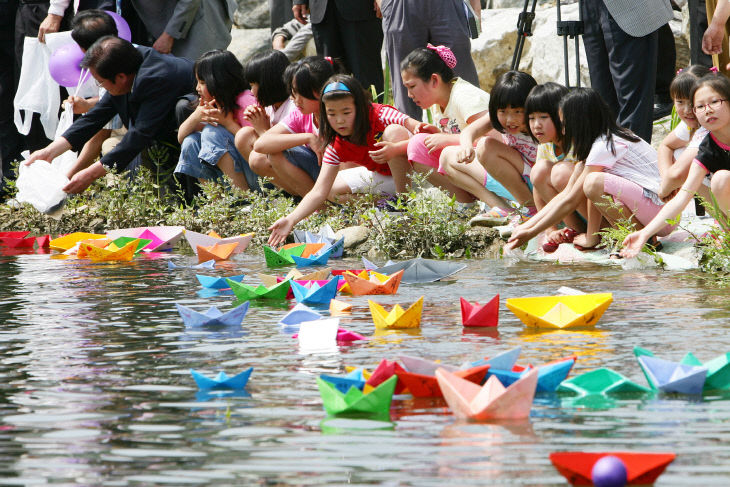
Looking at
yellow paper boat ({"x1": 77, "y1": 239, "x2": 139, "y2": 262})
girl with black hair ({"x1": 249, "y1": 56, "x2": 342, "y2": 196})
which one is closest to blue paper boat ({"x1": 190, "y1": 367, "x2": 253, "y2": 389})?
yellow paper boat ({"x1": 77, "y1": 239, "x2": 139, "y2": 262})

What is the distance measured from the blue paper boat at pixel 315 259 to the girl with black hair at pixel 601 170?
1193 mm

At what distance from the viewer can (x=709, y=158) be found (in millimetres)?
5277

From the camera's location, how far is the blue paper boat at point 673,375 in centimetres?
289

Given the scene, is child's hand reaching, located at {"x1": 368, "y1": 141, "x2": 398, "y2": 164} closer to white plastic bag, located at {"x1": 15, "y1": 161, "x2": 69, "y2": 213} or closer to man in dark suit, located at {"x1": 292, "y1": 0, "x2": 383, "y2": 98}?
man in dark suit, located at {"x1": 292, "y1": 0, "x2": 383, "y2": 98}

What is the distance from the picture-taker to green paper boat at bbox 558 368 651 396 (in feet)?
9.70

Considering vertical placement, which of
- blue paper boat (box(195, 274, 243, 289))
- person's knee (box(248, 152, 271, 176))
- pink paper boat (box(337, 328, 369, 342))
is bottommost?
person's knee (box(248, 152, 271, 176))

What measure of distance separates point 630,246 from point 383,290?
48.0 inches

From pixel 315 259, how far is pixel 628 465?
4.16 m

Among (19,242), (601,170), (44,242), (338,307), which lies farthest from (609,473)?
(19,242)

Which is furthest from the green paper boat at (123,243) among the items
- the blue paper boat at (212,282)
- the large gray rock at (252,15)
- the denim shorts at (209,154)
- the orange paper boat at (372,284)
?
the large gray rock at (252,15)

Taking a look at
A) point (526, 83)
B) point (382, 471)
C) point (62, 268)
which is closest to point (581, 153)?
point (526, 83)

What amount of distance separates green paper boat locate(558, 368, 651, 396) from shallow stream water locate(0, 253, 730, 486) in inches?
3.5

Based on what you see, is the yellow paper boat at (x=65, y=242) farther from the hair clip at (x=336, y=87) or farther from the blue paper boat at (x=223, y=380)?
the blue paper boat at (x=223, y=380)

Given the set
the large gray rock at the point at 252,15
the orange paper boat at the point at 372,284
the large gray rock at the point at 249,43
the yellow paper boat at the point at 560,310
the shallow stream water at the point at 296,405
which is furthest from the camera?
the large gray rock at the point at 252,15
